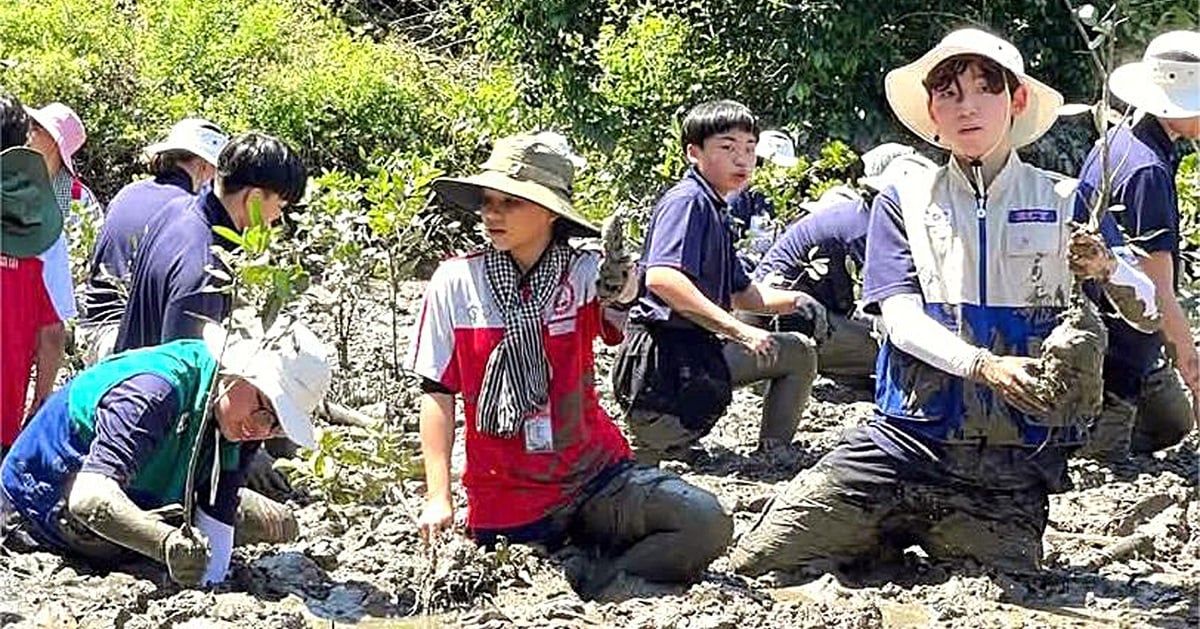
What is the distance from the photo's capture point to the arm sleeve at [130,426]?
14.6ft

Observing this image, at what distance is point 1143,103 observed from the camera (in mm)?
6230

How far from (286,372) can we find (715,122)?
263cm

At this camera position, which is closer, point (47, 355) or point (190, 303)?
point (190, 303)

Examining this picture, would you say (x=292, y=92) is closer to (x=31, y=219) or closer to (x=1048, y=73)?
(x=1048, y=73)

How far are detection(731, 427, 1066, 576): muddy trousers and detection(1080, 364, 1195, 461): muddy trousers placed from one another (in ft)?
5.73

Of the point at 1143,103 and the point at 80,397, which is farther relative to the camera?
the point at 1143,103

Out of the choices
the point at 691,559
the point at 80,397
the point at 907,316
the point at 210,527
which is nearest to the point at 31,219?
the point at 80,397

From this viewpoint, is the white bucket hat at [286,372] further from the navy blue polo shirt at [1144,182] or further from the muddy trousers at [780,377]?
the muddy trousers at [780,377]

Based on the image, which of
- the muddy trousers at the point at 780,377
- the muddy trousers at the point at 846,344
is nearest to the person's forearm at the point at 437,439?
the muddy trousers at the point at 780,377

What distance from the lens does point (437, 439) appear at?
16.0 ft

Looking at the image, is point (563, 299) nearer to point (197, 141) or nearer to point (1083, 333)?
point (1083, 333)

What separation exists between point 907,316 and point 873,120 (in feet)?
25.9

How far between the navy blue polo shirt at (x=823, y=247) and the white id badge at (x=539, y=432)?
306 cm

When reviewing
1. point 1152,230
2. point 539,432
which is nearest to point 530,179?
point 539,432
